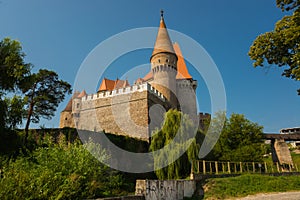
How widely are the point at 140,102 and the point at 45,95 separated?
8432 millimetres

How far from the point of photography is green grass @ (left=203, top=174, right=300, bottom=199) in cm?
1207

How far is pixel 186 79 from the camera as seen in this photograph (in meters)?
32.3

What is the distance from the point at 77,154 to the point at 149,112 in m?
11.9

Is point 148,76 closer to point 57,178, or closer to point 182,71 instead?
point 182,71

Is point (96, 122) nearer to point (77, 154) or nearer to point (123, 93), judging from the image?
point (123, 93)

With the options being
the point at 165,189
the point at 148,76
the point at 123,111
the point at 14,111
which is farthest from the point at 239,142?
the point at 14,111

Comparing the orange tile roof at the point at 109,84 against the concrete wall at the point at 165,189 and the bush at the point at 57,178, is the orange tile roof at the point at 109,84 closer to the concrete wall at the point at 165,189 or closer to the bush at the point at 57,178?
the bush at the point at 57,178

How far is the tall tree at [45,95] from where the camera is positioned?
50.2 ft

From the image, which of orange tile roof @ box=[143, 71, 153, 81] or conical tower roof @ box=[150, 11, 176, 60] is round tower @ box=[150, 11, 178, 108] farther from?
orange tile roof @ box=[143, 71, 153, 81]

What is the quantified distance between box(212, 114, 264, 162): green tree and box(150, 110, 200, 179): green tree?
17.0 ft

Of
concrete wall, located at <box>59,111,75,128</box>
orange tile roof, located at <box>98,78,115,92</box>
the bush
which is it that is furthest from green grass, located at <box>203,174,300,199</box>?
orange tile roof, located at <box>98,78,115,92</box>

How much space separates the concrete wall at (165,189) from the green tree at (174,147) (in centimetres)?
174

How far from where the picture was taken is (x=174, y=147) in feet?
48.6

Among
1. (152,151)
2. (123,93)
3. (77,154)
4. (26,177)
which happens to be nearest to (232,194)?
(152,151)
